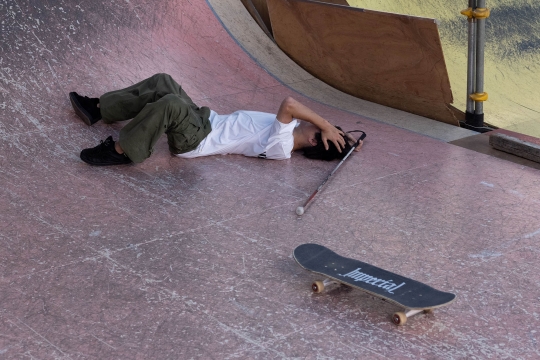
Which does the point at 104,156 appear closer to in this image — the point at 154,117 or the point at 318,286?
the point at 154,117

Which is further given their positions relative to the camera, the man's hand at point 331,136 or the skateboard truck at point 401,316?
the man's hand at point 331,136

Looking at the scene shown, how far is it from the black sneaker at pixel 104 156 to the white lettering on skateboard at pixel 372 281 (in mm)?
2009

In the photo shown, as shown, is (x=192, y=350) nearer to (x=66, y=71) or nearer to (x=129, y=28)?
(x=66, y=71)

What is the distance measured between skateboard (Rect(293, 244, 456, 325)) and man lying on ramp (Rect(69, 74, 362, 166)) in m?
1.39

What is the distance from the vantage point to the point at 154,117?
13.9ft

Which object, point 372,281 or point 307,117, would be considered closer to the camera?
point 372,281

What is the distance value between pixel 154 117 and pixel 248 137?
0.71m

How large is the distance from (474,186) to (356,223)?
3.00 ft

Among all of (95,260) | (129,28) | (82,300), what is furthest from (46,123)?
(82,300)

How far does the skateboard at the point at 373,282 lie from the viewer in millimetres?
2734

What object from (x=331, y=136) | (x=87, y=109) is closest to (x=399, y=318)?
(x=331, y=136)

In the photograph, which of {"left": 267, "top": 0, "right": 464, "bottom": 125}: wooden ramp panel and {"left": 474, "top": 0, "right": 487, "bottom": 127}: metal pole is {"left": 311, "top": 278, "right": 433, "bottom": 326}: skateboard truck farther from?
{"left": 474, "top": 0, "right": 487, "bottom": 127}: metal pole

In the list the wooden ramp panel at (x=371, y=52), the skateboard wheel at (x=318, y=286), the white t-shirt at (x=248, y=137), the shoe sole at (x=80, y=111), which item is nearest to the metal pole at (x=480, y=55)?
the wooden ramp panel at (x=371, y=52)

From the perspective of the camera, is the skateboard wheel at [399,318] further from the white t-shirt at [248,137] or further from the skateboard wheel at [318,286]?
the white t-shirt at [248,137]
